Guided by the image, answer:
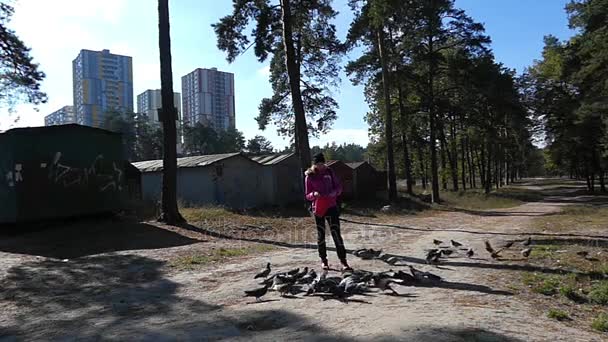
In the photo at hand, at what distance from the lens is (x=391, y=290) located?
6133 millimetres

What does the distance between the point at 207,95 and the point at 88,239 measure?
52573 millimetres

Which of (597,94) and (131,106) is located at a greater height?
(131,106)

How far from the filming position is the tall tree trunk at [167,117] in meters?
15.3

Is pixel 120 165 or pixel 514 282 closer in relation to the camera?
pixel 514 282

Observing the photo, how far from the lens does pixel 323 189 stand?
26.0 ft

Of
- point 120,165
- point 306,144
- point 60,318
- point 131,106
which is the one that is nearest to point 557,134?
point 306,144

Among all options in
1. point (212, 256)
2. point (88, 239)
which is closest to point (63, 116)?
point (88, 239)

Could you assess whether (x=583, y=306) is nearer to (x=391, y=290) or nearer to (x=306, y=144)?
(x=391, y=290)

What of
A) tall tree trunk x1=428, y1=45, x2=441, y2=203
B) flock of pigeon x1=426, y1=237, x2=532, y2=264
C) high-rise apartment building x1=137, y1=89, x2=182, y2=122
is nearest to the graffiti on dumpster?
flock of pigeon x1=426, y1=237, x2=532, y2=264

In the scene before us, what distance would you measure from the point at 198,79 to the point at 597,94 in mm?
43360

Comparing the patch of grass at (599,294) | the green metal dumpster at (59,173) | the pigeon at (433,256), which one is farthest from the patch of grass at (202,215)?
the patch of grass at (599,294)

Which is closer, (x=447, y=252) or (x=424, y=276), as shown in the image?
(x=424, y=276)

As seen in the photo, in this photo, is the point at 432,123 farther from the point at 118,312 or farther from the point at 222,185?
the point at 118,312

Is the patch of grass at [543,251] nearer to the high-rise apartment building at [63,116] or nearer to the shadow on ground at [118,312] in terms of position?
the shadow on ground at [118,312]
